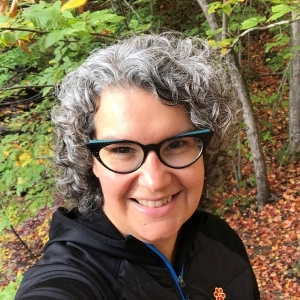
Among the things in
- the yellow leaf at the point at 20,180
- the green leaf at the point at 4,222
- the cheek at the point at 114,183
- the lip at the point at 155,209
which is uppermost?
the cheek at the point at 114,183

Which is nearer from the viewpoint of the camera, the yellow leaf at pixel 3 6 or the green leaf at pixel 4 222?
the yellow leaf at pixel 3 6

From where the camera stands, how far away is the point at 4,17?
2.10 m

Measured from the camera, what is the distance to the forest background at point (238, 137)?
98.9 inches

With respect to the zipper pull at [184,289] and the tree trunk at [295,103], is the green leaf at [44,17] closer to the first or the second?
the zipper pull at [184,289]

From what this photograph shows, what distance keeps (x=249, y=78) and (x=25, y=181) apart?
644cm

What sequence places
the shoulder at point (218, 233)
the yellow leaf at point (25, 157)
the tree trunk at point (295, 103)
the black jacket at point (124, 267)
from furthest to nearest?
the tree trunk at point (295, 103)
the yellow leaf at point (25, 157)
the shoulder at point (218, 233)
the black jacket at point (124, 267)

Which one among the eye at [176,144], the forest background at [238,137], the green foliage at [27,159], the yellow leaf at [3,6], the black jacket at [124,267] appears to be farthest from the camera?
the green foliage at [27,159]

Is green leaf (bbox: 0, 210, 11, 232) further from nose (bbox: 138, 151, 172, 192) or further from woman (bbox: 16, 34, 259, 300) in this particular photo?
nose (bbox: 138, 151, 172, 192)

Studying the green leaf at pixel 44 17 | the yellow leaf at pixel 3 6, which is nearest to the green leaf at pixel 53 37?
the green leaf at pixel 44 17

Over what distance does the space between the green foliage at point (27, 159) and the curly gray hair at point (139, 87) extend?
1765 mm

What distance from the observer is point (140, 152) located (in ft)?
4.15

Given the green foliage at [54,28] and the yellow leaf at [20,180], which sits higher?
the green foliage at [54,28]

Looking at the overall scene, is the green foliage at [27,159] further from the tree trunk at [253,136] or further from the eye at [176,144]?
the tree trunk at [253,136]

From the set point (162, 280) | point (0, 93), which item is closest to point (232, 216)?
point (0, 93)
